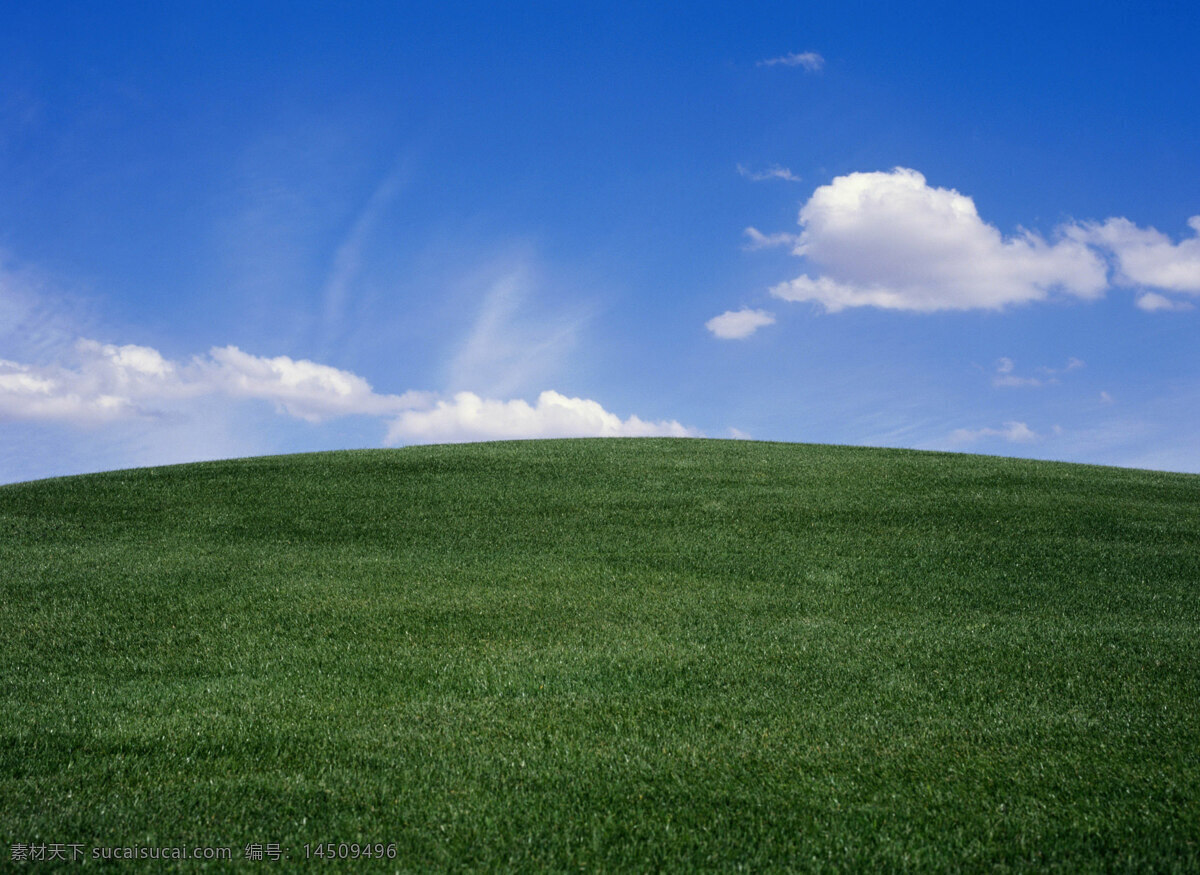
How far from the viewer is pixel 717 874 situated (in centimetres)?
644

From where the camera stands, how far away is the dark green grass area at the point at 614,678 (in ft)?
23.6

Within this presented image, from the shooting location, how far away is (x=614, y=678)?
1135 cm

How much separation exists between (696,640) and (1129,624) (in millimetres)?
7887

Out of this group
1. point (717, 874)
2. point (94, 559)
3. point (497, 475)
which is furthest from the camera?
point (497, 475)

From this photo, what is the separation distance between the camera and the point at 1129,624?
14.2m

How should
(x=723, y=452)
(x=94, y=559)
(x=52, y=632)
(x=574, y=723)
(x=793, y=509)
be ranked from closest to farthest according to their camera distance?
(x=574, y=723) → (x=52, y=632) → (x=94, y=559) → (x=793, y=509) → (x=723, y=452)

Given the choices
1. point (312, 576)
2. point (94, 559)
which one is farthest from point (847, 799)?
point (94, 559)

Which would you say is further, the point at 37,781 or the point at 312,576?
the point at 312,576

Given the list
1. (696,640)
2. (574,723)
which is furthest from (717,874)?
(696,640)

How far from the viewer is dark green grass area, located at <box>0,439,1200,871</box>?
23.6 ft

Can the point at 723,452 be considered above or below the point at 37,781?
above

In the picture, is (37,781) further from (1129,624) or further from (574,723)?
(1129,624)

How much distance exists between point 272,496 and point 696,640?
17420 mm

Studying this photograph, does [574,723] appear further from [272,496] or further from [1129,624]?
[272,496]
